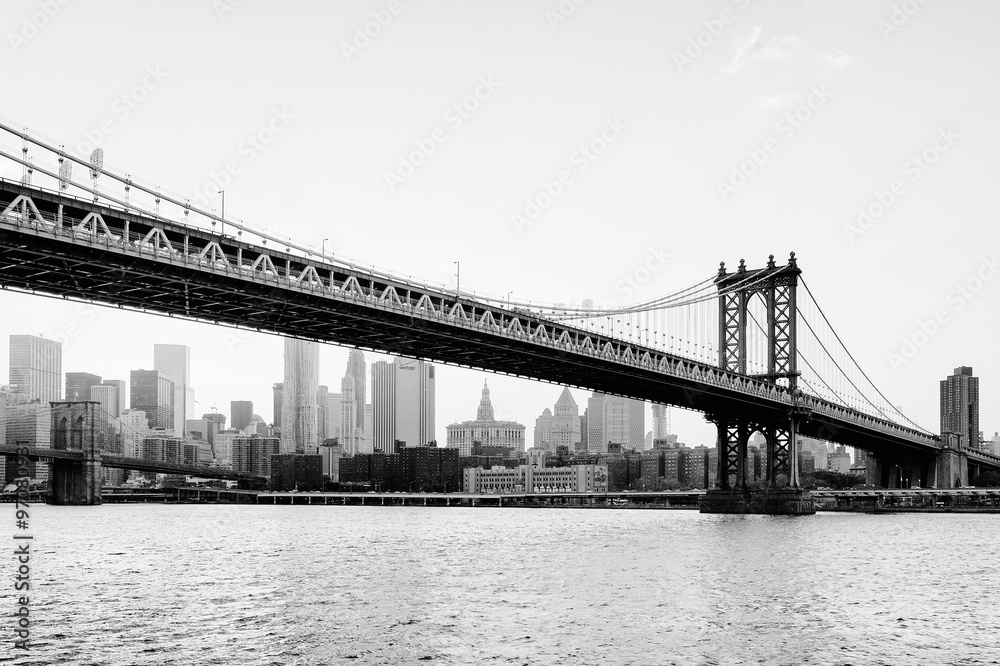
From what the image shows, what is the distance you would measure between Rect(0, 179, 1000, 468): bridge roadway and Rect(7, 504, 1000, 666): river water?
1035cm

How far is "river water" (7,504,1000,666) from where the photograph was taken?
935 inches

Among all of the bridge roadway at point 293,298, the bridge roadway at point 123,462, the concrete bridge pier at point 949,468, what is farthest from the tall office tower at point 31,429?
A: the concrete bridge pier at point 949,468

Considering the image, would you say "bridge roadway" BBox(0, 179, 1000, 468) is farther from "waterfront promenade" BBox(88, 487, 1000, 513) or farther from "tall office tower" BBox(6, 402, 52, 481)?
"tall office tower" BBox(6, 402, 52, 481)

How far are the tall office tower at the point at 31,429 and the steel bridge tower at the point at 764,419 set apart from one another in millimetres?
99569

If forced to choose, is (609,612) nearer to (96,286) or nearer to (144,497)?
(96,286)

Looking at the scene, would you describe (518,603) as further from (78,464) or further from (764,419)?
(78,464)

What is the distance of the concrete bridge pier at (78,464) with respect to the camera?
14362 cm

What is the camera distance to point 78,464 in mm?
144375

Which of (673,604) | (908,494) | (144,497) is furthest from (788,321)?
(144,497)

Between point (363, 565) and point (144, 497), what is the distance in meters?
156

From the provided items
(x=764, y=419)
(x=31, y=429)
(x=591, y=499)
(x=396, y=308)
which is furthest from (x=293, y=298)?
(x=31, y=429)

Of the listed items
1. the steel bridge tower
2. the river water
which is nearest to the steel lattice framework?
the steel bridge tower

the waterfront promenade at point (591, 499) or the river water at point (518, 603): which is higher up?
the river water at point (518, 603)

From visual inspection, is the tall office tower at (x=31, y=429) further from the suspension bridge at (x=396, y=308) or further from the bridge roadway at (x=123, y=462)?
the suspension bridge at (x=396, y=308)
